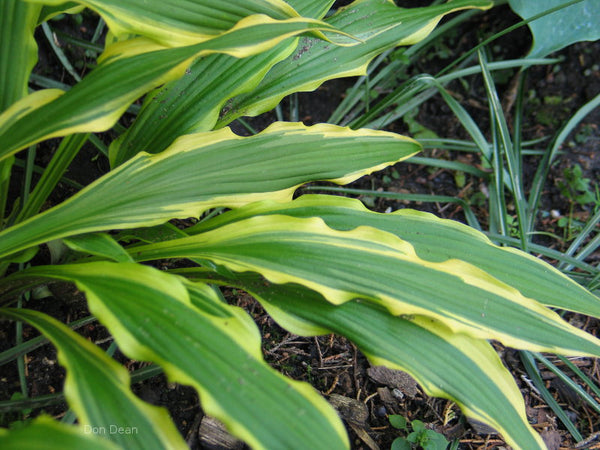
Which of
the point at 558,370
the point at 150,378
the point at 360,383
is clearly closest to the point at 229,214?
the point at 150,378

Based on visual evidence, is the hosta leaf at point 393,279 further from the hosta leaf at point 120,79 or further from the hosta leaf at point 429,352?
the hosta leaf at point 120,79

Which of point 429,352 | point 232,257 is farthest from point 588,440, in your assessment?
point 232,257

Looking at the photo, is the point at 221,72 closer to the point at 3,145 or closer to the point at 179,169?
the point at 179,169

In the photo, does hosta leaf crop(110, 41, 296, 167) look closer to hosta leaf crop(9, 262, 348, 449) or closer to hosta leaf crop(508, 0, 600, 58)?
hosta leaf crop(9, 262, 348, 449)

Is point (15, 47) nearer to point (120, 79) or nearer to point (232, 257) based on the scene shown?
point (120, 79)

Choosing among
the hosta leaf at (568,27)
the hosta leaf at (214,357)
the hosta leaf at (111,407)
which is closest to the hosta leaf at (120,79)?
the hosta leaf at (214,357)
